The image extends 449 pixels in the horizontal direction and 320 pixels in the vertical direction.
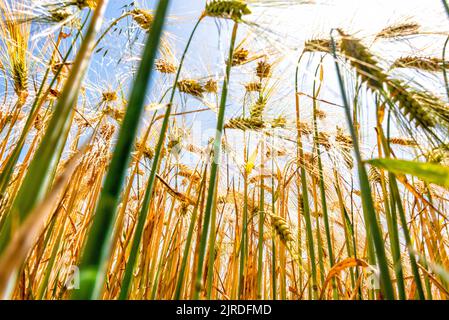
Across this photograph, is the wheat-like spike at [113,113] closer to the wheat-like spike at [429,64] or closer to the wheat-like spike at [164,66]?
the wheat-like spike at [164,66]

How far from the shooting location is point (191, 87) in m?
1.50

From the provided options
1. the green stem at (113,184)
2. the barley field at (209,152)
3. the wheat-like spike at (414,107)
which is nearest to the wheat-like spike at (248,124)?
the barley field at (209,152)

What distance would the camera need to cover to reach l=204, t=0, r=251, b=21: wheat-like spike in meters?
Answer: 0.81

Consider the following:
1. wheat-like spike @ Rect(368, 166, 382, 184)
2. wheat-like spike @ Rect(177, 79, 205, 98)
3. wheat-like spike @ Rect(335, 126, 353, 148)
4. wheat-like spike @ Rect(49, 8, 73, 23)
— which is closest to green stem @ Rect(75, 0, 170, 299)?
wheat-like spike @ Rect(49, 8, 73, 23)

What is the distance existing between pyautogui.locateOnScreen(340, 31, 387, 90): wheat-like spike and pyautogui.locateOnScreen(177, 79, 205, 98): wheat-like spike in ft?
2.66

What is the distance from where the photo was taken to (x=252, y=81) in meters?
1.66

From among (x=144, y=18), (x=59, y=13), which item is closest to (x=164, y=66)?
(x=144, y=18)

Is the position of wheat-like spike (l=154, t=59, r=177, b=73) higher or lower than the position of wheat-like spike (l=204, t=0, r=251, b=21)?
higher

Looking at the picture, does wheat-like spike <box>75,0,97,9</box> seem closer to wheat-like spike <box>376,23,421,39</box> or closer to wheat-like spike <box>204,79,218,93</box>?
wheat-like spike <box>204,79,218,93</box>

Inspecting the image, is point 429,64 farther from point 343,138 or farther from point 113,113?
point 113,113

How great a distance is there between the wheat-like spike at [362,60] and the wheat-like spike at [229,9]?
253mm

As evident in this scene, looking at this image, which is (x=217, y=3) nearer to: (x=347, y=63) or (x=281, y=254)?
(x=347, y=63)
